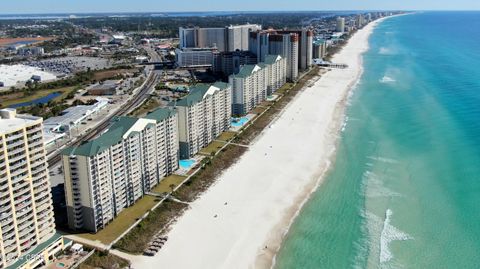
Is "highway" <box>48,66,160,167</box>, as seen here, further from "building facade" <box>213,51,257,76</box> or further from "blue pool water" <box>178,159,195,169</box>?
"building facade" <box>213,51,257,76</box>

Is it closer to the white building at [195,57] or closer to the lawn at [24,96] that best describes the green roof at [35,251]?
the lawn at [24,96]

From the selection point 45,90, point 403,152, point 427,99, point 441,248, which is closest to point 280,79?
point 427,99

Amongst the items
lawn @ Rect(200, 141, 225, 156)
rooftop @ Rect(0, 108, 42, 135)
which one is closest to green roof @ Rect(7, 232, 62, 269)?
rooftop @ Rect(0, 108, 42, 135)

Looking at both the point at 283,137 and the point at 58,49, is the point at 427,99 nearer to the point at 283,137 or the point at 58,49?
the point at 283,137

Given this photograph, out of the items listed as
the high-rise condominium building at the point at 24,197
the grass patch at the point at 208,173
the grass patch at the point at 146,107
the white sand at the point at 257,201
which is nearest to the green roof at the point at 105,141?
the high-rise condominium building at the point at 24,197

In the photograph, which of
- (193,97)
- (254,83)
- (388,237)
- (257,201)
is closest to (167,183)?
(257,201)

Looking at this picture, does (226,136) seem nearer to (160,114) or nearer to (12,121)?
(160,114)

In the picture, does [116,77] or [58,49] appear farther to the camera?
[58,49]
